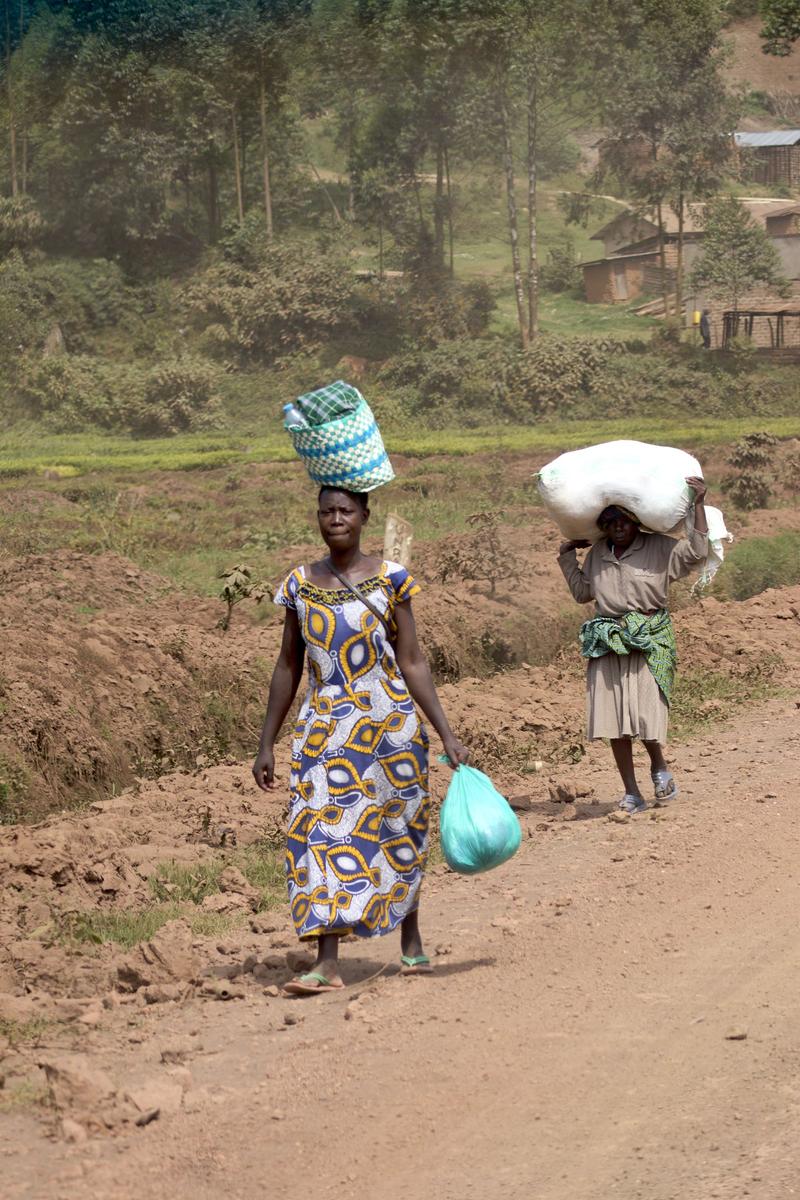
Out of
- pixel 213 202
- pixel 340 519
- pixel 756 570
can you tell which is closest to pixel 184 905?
pixel 340 519

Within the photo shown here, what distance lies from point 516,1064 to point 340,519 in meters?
1.71

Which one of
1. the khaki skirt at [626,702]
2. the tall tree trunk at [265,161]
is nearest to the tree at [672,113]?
the tall tree trunk at [265,161]

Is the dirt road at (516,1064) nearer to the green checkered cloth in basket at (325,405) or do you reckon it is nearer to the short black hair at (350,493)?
the short black hair at (350,493)

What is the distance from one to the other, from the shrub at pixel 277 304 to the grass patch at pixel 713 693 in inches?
1153

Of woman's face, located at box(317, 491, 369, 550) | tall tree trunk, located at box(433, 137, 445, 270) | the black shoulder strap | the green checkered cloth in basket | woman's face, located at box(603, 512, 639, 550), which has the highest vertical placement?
tall tree trunk, located at box(433, 137, 445, 270)

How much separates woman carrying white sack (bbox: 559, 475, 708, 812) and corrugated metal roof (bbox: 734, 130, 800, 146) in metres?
47.9

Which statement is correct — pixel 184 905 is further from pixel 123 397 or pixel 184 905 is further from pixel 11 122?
pixel 11 122

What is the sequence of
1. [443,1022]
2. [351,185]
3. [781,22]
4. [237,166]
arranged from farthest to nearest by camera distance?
[351,185] → [237,166] → [781,22] → [443,1022]

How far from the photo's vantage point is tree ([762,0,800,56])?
40.6 metres

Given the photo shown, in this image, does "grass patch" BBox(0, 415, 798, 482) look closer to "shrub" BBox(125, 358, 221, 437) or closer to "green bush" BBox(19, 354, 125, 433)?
"green bush" BBox(19, 354, 125, 433)

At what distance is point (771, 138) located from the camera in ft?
172

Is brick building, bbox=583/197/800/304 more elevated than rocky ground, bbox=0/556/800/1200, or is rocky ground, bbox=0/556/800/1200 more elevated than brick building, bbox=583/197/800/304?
brick building, bbox=583/197/800/304

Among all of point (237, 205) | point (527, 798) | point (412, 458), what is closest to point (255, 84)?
point (237, 205)

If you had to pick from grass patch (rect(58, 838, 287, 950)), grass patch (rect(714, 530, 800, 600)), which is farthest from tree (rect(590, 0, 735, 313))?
grass patch (rect(58, 838, 287, 950))
